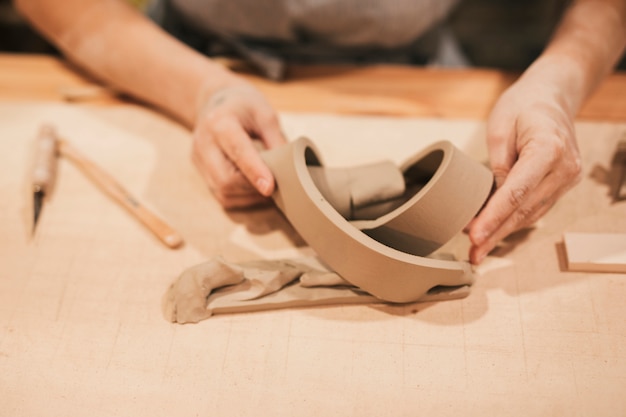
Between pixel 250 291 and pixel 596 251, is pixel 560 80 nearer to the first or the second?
pixel 596 251

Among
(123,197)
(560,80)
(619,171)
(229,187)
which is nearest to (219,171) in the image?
(229,187)

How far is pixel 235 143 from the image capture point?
0.91 metres

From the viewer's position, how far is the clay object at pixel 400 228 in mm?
760

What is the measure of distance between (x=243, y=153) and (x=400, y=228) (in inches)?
11.5

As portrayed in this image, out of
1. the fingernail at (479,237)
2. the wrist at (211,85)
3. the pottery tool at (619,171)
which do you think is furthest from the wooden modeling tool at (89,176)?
the pottery tool at (619,171)

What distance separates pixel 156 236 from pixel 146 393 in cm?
29

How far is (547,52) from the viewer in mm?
1014

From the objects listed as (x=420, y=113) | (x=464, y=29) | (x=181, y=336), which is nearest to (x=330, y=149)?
(x=420, y=113)

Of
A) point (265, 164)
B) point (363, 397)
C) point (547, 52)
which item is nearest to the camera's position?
point (363, 397)

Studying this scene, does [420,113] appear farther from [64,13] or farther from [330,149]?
[64,13]

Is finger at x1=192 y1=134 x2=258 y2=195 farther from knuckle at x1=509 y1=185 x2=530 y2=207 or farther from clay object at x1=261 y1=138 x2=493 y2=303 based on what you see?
knuckle at x1=509 y1=185 x2=530 y2=207

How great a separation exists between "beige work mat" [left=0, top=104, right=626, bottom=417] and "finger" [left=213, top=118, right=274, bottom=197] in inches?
4.7

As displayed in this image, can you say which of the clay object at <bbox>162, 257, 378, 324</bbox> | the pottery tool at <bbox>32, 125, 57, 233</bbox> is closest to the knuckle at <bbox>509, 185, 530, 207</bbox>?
the clay object at <bbox>162, 257, 378, 324</bbox>

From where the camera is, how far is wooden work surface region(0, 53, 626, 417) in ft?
2.40
